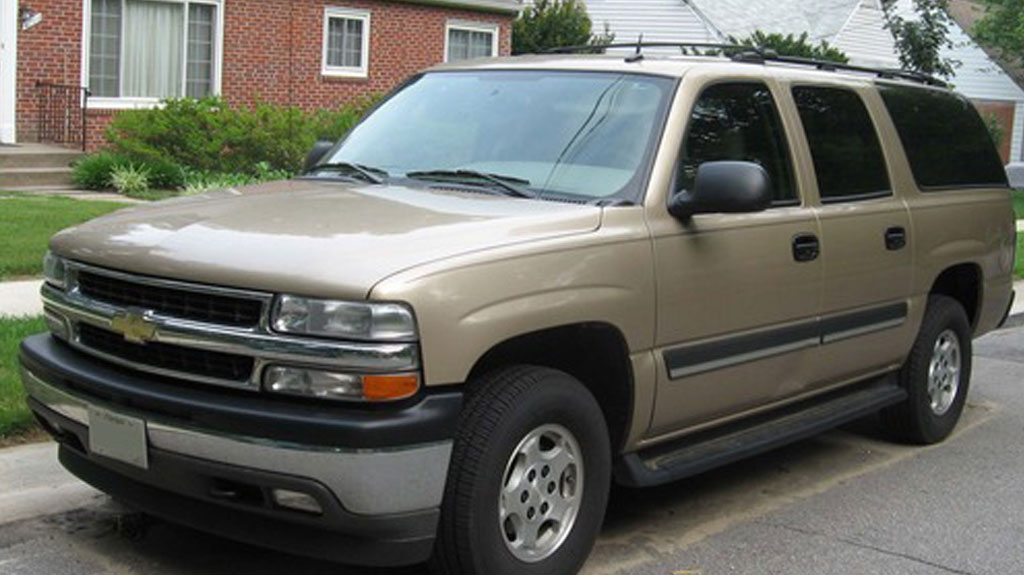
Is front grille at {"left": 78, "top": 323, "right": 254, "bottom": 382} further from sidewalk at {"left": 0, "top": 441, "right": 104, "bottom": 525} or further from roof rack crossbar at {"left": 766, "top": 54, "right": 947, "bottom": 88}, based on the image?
roof rack crossbar at {"left": 766, "top": 54, "right": 947, "bottom": 88}

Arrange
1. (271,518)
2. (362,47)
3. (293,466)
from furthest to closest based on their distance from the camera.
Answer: (362,47)
(271,518)
(293,466)

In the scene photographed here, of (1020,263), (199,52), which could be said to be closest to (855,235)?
(1020,263)

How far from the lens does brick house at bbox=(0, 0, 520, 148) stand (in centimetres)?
1622

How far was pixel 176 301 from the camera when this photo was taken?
3.98 metres

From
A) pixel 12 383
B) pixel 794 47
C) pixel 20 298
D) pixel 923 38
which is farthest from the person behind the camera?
pixel 794 47

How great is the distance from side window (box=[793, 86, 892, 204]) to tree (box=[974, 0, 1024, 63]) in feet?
76.4

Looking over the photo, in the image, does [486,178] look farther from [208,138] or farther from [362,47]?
[362,47]

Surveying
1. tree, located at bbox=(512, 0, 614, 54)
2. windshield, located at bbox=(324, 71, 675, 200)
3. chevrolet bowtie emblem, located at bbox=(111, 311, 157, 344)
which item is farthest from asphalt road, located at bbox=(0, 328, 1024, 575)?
tree, located at bbox=(512, 0, 614, 54)

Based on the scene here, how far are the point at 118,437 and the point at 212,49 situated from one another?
1520 cm

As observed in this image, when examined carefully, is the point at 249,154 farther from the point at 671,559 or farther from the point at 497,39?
the point at 671,559

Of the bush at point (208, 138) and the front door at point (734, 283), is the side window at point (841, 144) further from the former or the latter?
the bush at point (208, 138)

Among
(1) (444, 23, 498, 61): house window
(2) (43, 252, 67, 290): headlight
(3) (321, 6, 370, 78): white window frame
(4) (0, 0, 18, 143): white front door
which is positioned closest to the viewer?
(2) (43, 252, 67, 290): headlight

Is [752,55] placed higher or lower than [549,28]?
lower

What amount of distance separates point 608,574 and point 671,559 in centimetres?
32
